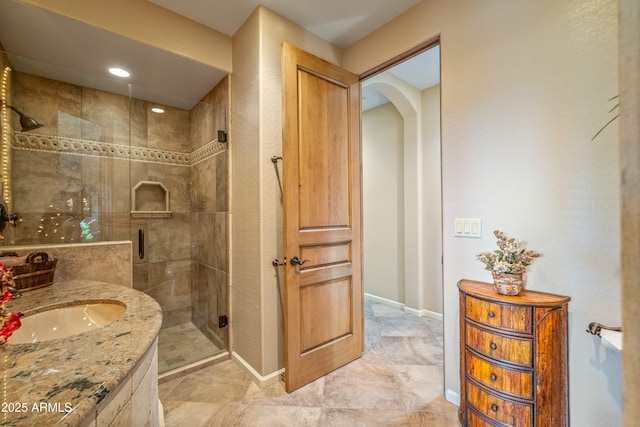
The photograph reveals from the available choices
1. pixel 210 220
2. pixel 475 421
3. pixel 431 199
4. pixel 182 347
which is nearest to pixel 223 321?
pixel 182 347

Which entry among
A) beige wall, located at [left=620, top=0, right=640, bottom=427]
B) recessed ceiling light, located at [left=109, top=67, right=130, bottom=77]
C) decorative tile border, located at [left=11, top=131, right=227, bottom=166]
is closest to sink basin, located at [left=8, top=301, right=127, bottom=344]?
beige wall, located at [left=620, top=0, right=640, bottom=427]

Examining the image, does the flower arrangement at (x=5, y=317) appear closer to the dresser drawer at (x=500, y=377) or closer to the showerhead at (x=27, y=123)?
the dresser drawer at (x=500, y=377)

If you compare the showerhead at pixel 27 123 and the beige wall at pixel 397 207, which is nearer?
the showerhead at pixel 27 123

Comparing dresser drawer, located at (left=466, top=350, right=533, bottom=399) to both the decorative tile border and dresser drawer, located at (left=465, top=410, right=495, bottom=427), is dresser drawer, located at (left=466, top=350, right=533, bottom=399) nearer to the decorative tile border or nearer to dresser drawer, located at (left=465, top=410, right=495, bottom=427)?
dresser drawer, located at (left=465, top=410, right=495, bottom=427)

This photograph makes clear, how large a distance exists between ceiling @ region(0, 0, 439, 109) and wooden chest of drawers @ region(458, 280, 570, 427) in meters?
2.05

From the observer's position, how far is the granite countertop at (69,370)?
523 millimetres

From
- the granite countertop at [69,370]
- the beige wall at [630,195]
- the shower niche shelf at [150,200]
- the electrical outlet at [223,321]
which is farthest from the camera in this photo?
the shower niche shelf at [150,200]

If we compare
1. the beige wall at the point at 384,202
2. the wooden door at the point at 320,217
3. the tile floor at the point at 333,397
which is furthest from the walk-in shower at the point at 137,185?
the beige wall at the point at 384,202

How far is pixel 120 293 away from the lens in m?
1.28

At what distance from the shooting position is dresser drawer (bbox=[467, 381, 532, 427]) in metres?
1.26

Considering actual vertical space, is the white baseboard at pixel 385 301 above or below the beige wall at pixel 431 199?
below

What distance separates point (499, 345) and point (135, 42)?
2.87 metres

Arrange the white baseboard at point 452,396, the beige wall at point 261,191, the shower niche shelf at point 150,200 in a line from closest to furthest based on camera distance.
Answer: the white baseboard at point 452,396 → the beige wall at point 261,191 → the shower niche shelf at point 150,200

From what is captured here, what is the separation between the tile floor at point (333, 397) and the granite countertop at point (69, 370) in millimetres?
1080
